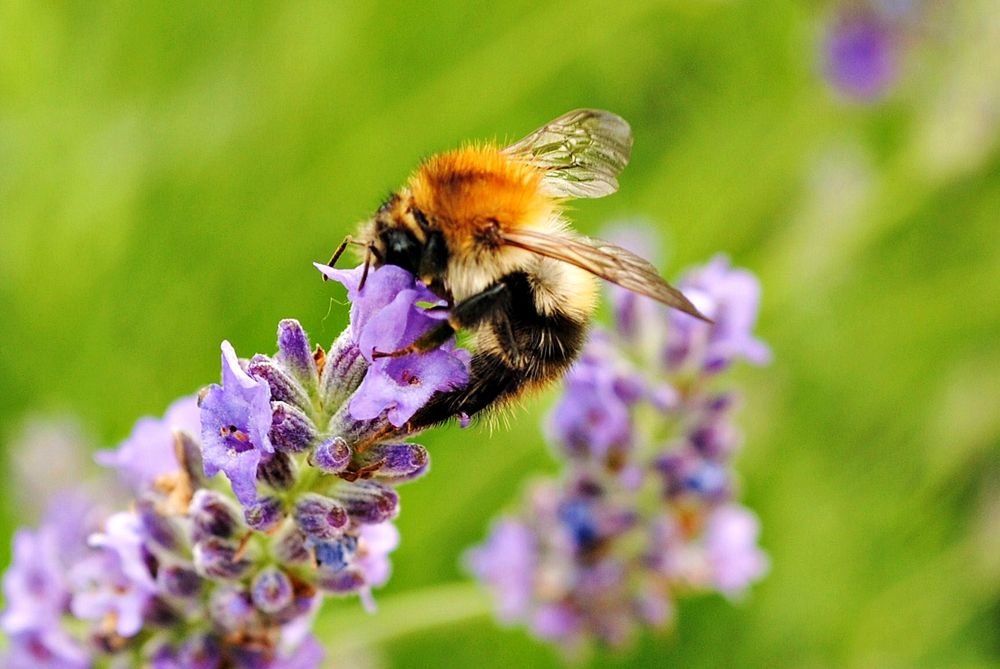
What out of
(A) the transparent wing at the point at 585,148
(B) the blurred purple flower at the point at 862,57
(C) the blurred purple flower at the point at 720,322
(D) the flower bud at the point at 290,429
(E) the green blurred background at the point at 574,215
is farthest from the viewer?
(B) the blurred purple flower at the point at 862,57

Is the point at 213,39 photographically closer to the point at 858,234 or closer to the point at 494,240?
the point at 858,234

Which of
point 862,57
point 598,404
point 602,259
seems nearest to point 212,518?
point 602,259

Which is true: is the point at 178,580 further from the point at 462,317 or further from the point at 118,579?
the point at 462,317

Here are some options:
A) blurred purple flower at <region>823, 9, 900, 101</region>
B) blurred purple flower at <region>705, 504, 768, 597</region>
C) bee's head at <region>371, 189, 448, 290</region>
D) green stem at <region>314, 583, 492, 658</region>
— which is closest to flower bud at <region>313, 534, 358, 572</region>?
bee's head at <region>371, 189, 448, 290</region>

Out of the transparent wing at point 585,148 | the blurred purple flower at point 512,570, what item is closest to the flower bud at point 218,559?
the transparent wing at point 585,148

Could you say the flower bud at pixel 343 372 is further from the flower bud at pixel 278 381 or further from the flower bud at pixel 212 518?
the flower bud at pixel 212 518

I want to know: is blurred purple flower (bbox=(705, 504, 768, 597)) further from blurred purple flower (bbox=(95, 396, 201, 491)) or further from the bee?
blurred purple flower (bbox=(95, 396, 201, 491))
